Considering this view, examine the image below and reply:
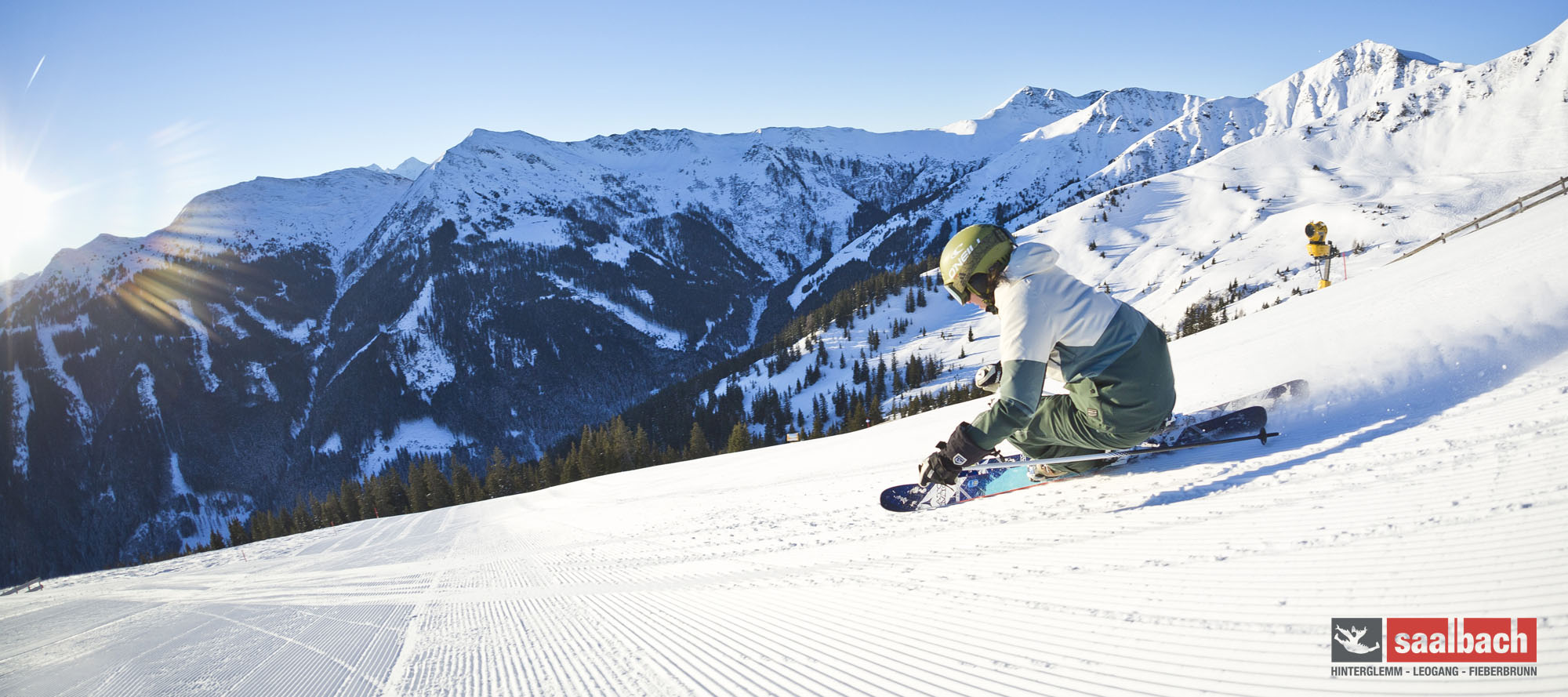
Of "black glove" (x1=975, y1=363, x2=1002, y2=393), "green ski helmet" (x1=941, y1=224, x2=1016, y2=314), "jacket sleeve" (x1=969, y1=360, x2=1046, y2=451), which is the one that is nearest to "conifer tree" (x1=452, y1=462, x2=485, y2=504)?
"black glove" (x1=975, y1=363, x2=1002, y2=393)

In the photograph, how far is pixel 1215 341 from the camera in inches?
361

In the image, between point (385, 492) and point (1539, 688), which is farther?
point (385, 492)

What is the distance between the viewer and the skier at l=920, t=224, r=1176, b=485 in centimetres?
421

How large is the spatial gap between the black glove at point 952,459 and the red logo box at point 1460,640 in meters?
2.35

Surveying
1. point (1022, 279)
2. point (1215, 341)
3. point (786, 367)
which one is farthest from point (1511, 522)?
point (786, 367)

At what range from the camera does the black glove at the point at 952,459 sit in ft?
14.7

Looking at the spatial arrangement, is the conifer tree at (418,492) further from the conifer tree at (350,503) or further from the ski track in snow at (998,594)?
the ski track in snow at (998,594)

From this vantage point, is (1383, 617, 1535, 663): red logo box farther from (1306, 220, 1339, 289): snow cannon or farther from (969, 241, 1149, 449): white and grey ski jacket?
(1306, 220, 1339, 289): snow cannon

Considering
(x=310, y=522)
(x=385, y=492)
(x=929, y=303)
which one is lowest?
(x=310, y=522)

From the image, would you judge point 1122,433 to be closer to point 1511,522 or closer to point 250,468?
point 1511,522

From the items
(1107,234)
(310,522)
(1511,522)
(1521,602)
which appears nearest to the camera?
(1521,602)

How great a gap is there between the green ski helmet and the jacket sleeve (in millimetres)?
603

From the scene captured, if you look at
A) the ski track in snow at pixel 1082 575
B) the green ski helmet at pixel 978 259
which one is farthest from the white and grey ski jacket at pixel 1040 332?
the ski track in snow at pixel 1082 575

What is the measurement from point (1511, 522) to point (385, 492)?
60.3m
